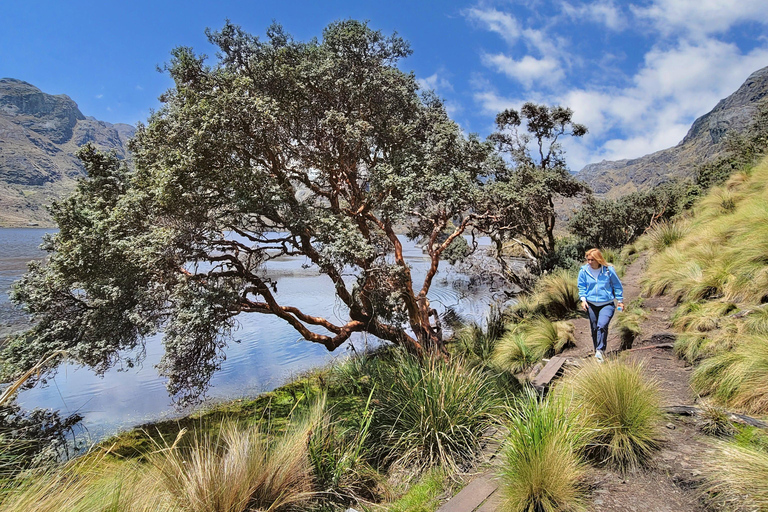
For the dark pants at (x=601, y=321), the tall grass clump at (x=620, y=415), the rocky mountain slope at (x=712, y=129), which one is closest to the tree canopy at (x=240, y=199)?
the dark pants at (x=601, y=321)

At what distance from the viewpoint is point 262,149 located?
848 cm

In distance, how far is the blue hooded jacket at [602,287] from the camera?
591cm

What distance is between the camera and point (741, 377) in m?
3.79

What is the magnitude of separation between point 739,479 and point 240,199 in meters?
7.40

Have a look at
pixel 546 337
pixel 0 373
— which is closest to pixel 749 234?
pixel 546 337

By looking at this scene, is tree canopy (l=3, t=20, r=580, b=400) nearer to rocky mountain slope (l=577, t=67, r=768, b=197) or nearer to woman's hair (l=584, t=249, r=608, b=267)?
woman's hair (l=584, t=249, r=608, b=267)

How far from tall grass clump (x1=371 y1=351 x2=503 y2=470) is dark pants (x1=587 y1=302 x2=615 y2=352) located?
1.92 meters

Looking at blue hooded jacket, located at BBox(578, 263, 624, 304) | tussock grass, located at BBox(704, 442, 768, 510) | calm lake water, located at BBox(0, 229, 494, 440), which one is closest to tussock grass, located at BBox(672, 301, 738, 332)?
blue hooded jacket, located at BBox(578, 263, 624, 304)

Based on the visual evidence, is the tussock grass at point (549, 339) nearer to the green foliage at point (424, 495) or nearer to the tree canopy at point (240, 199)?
the tree canopy at point (240, 199)

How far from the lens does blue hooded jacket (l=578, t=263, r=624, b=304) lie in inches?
233

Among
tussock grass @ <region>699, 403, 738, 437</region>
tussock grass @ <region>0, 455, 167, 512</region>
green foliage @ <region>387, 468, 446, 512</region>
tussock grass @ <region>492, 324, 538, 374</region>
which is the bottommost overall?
tussock grass @ <region>492, 324, 538, 374</region>

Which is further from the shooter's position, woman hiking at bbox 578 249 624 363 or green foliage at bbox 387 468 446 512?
woman hiking at bbox 578 249 624 363

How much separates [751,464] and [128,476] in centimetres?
480

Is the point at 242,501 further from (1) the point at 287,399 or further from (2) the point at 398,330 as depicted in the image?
(1) the point at 287,399
